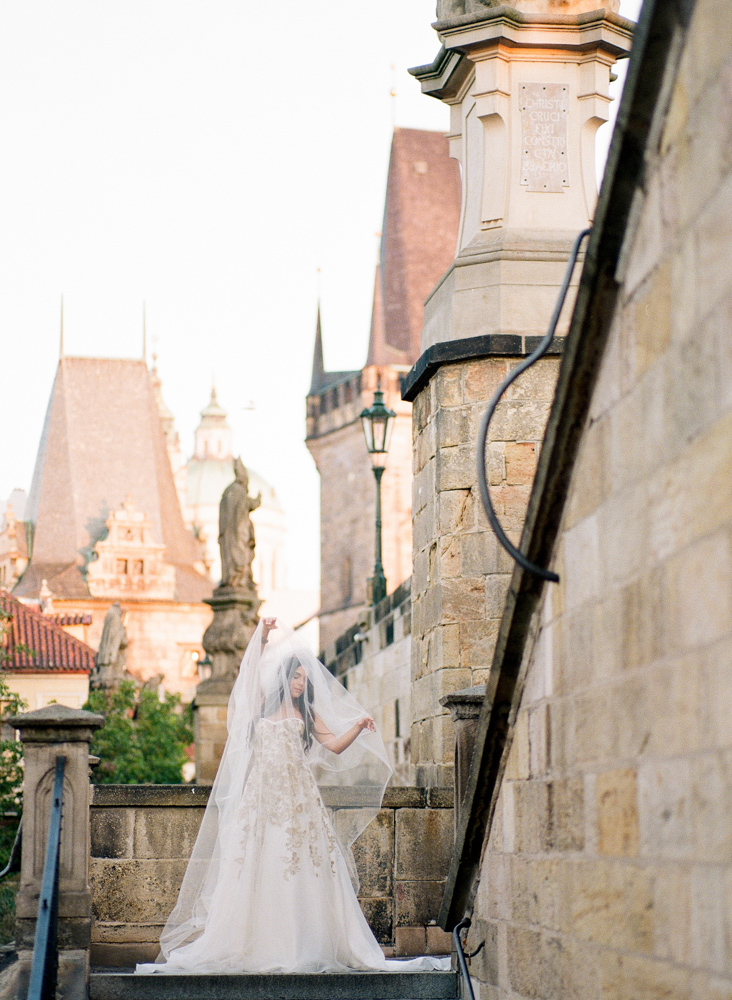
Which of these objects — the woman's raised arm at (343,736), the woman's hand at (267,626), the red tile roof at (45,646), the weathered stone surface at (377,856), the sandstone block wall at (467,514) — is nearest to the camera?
the woman's raised arm at (343,736)

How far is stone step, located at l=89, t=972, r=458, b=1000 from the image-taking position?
21.0ft

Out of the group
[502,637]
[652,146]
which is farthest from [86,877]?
[652,146]

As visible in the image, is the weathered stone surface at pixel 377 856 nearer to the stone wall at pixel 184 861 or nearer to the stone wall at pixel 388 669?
the stone wall at pixel 184 861

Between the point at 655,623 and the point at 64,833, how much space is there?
12.4ft

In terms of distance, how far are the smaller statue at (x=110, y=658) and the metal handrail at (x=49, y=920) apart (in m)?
35.2

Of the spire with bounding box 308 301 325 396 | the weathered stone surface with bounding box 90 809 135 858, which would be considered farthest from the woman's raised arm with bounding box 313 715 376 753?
the spire with bounding box 308 301 325 396

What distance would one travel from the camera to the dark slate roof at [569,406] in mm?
3416

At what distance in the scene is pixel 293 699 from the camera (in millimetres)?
7672

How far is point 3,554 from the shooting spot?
71000 millimetres

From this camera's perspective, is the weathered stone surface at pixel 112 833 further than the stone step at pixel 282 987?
Yes

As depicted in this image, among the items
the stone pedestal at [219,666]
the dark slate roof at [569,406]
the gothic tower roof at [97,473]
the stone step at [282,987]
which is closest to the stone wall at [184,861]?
the stone step at [282,987]

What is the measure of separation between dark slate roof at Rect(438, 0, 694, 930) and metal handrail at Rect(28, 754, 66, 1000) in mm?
1616

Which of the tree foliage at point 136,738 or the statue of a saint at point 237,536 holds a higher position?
the statue of a saint at point 237,536

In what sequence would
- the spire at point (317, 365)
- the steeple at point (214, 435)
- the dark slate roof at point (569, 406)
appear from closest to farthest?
the dark slate roof at point (569, 406) < the spire at point (317, 365) < the steeple at point (214, 435)
